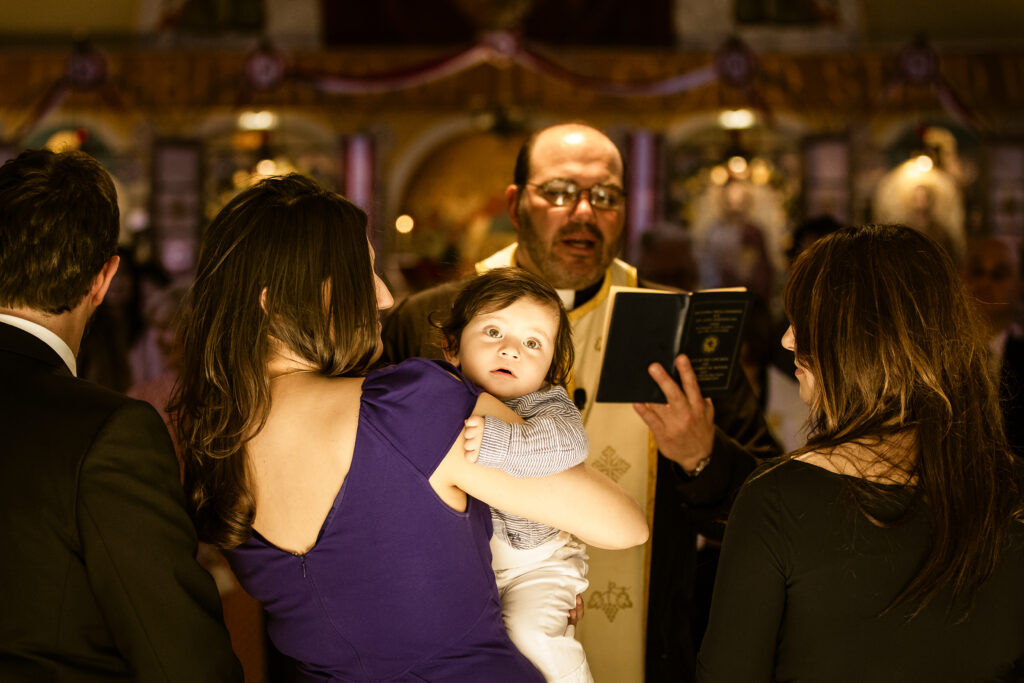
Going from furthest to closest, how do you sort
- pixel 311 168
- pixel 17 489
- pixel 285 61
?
pixel 311 168, pixel 285 61, pixel 17 489

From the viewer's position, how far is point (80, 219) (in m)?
1.88

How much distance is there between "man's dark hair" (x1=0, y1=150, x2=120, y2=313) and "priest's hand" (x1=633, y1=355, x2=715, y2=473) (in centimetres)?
137

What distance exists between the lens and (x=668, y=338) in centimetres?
260

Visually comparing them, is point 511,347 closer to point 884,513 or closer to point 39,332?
point 884,513

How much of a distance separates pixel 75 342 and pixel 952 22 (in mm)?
11474

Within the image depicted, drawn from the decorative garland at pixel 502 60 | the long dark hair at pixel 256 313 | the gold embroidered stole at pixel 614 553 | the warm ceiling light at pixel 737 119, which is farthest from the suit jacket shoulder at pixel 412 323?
the warm ceiling light at pixel 737 119

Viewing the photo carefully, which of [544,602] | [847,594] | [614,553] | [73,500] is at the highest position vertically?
Result: [73,500]

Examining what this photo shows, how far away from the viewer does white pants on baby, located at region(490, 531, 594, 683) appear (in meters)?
2.17

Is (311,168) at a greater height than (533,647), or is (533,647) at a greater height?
(311,168)

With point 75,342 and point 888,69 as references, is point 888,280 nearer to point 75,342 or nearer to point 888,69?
point 75,342

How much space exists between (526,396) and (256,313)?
0.61 meters

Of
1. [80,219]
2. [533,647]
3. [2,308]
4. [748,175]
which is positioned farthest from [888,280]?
[748,175]

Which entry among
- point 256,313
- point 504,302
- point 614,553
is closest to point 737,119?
point 614,553

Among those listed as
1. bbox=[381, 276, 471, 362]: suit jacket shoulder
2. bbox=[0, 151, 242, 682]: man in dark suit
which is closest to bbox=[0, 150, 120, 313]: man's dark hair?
bbox=[0, 151, 242, 682]: man in dark suit
